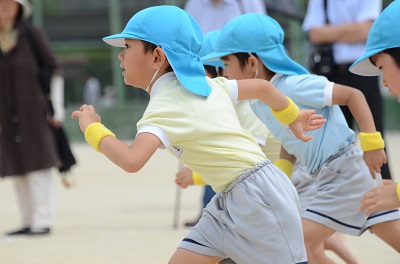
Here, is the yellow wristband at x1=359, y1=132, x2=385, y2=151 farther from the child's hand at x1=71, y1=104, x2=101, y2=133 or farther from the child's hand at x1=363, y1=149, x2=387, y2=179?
the child's hand at x1=71, y1=104, x2=101, y2=133

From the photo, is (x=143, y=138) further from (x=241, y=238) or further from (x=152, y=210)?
(x=152, y=210)

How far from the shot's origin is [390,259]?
229 inches

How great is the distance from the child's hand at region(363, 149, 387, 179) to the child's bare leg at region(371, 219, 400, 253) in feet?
0.89

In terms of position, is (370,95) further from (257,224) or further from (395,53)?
(257,224)

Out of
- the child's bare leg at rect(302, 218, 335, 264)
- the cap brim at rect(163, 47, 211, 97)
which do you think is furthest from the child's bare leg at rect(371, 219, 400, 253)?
the cap brim at rect(163, 47, 211, 97)

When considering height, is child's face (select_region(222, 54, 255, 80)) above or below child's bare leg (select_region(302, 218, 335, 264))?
above

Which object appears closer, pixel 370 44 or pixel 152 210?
pixel 370 44

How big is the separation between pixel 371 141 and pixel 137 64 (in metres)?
1.28

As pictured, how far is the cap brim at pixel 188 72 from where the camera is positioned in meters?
3.92

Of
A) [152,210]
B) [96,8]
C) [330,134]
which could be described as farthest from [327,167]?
[96,8]

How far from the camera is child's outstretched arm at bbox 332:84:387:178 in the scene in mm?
4656

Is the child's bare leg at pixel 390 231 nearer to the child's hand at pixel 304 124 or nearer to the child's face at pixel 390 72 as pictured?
the child's hand at pixel 304 124

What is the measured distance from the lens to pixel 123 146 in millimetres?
3715

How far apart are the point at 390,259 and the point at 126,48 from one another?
8.25 ft
